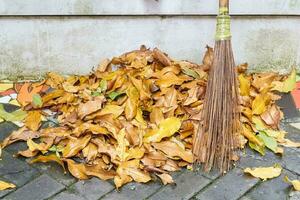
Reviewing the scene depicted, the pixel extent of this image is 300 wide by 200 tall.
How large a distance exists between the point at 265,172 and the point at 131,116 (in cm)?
89

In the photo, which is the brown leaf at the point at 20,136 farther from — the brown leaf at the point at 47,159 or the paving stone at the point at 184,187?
the paving stone at the point at 184,187

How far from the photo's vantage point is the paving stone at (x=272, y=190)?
244 cm

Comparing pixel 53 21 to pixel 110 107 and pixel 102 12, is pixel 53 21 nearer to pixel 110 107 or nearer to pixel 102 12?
Answer: pixel 102 12

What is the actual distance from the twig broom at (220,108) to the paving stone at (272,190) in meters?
0.23

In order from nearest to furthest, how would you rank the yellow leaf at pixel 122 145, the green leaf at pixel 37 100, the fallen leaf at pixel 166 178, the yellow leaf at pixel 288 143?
the fallen leaf at pixel 166 178 → the yellow leaf at pixel 122 145 → the yellow leaf at pixel 288 143 → the green leaf at pixel 37 100

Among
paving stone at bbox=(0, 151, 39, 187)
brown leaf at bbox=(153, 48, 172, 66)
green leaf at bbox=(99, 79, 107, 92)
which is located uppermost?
brown leaf at bbox=(153, 48, 172, 66)

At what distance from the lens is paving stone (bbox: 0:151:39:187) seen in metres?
2.53

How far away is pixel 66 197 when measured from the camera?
240 cm

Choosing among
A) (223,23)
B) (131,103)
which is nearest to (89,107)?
(131,103)

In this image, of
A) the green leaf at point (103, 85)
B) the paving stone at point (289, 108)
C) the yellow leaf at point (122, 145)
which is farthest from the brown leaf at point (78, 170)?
the paving stone at point (289, 108)

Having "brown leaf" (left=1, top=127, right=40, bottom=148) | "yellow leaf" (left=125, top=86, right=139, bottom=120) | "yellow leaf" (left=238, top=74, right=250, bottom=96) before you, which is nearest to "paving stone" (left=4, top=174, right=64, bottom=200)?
"brown leaf" (left=1, top=127, right=40, bottom=148)

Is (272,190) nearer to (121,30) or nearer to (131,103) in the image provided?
(131,103)

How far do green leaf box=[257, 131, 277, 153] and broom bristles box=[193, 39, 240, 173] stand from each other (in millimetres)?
308

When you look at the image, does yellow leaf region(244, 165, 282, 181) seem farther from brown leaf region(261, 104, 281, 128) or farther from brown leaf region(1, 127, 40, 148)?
brown leaf region(1, 127, 40, 148)
